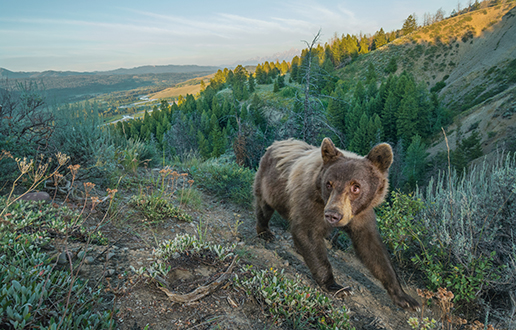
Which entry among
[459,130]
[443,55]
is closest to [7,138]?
[459,130]

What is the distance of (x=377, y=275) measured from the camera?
3068 mm

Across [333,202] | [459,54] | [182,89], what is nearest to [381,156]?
[333,202]

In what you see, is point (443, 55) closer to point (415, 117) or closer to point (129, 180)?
point (415, 117)

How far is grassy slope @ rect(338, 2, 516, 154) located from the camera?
5512cm

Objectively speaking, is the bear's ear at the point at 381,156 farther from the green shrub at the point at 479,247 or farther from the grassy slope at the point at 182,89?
the grassy slope at the point at 182,89

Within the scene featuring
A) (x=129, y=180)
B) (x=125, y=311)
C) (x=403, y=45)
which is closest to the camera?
(x=125, y=311)

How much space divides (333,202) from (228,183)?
3.87m

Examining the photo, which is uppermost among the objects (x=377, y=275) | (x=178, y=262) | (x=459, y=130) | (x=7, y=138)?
(x=7, y=138)

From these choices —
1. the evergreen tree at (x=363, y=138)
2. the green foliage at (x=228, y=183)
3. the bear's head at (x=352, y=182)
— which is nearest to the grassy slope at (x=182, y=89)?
the evergreen tree at (x=363, y=138)

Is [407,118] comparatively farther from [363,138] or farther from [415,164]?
[415,164]

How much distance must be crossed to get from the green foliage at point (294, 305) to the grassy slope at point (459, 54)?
192 feet

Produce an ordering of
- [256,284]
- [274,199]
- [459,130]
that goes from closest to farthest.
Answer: [256,284], [274,199], [459,130]

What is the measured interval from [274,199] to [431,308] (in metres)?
2.14

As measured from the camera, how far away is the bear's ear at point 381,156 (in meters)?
2.59
